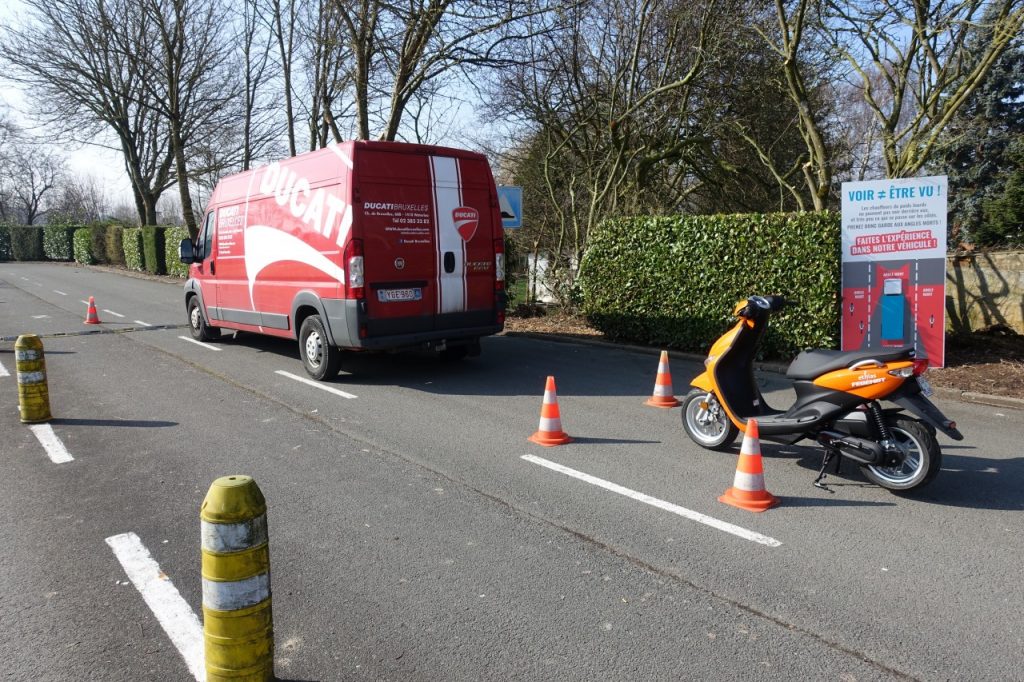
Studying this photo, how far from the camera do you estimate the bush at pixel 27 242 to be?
171ft

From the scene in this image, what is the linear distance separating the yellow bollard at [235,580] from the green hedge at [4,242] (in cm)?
6317

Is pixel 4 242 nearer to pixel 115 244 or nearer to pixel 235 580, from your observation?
pixel 115 244

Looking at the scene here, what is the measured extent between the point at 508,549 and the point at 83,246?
48511 millimetres

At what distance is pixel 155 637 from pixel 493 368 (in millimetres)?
6737

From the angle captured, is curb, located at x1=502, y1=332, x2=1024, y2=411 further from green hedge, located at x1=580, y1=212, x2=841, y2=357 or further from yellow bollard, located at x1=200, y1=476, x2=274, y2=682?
yellow bollard, located at x1=200, y1=476, x2=274, y2=682

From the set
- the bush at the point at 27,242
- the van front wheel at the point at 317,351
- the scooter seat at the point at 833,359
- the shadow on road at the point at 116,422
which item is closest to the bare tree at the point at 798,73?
the scooter seat at the point at 833,359

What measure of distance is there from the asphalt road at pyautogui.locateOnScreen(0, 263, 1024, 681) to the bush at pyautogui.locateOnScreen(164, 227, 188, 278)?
25128mm

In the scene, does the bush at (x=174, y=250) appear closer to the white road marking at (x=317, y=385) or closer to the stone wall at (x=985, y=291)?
the white road marking at (x=317, y=385)

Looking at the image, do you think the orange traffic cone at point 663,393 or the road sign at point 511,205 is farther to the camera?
the road sign at point 511,205

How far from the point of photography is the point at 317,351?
28.6 ft

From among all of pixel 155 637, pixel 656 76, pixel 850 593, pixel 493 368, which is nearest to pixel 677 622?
pixel 850 593

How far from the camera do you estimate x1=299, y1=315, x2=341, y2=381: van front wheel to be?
8.52 m

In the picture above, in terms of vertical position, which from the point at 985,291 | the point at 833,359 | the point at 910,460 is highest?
the point at 985,291

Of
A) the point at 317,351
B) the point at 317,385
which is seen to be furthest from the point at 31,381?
the point at 317,351
